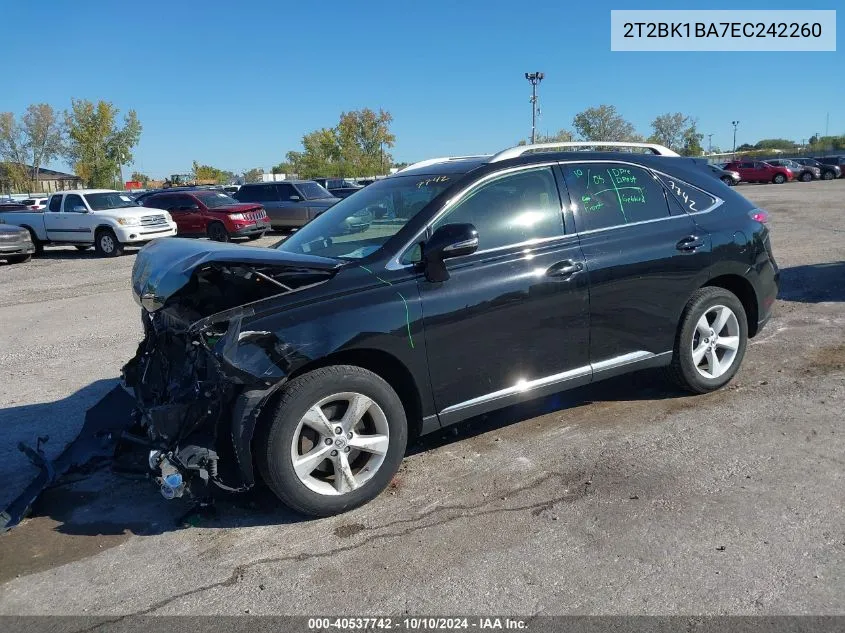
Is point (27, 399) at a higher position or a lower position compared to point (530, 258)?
lower

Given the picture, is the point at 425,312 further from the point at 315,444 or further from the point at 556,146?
the point at 556,146

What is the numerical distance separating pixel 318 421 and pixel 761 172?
170ft

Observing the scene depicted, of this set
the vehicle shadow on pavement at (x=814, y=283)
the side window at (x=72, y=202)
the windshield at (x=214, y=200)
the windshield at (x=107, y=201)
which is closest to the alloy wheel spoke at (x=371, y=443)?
the vehicle shadow on pavement at (x=814, y=283)

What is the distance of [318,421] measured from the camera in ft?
11.6

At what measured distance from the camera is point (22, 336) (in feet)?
27.8

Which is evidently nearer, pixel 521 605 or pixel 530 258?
pixel 521 605

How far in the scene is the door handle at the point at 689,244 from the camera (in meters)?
4.73

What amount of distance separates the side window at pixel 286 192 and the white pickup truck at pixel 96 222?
15.6 ft

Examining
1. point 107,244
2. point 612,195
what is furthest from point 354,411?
point 107,244

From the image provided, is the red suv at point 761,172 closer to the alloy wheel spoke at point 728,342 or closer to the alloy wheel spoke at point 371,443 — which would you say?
the alloy wheel spoke at point 728,342

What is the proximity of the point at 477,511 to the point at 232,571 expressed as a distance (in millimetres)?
1261

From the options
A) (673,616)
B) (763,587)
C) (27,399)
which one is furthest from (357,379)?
(27,399)

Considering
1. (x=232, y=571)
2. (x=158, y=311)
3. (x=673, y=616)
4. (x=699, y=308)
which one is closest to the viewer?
(x=673, y=616)

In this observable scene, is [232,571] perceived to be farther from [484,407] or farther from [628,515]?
[628,515]
